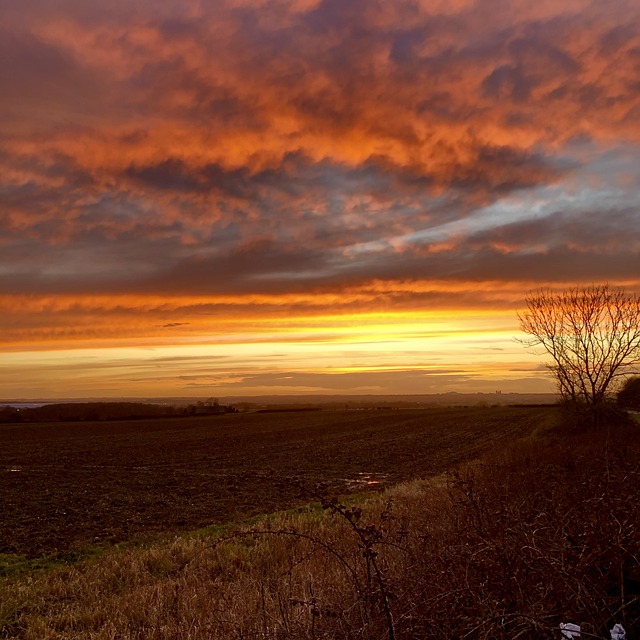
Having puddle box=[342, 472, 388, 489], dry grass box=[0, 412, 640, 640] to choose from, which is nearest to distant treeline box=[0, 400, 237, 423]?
puddle box=[342, 472, 388, 489]

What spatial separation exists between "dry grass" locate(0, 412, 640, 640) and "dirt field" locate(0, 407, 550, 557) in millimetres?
1455

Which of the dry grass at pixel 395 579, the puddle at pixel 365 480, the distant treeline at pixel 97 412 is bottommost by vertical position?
the distant treeline at pixel 97 412

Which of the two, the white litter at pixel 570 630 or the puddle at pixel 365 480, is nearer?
the white litter at pixel 570 630

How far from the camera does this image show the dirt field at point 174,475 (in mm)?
15266

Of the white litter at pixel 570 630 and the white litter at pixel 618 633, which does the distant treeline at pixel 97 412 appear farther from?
the white litter at pixel 618 633

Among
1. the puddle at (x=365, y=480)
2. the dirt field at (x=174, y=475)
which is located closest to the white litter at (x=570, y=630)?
the dirt field at (x=174, y=475)

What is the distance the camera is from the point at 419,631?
14.4ft

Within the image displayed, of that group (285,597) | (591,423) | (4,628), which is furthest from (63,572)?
(591,423)

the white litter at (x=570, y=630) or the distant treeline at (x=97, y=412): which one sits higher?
the white litter at (x=570, y=630)

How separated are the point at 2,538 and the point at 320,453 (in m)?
23.0

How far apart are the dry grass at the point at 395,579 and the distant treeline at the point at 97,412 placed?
81598mm

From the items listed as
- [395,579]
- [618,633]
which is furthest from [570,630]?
[395,579]

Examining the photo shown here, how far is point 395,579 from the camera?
558 centimetres

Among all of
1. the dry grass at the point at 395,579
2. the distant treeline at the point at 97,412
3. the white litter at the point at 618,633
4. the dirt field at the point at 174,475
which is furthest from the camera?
the distant treeline at the point at 97,412
